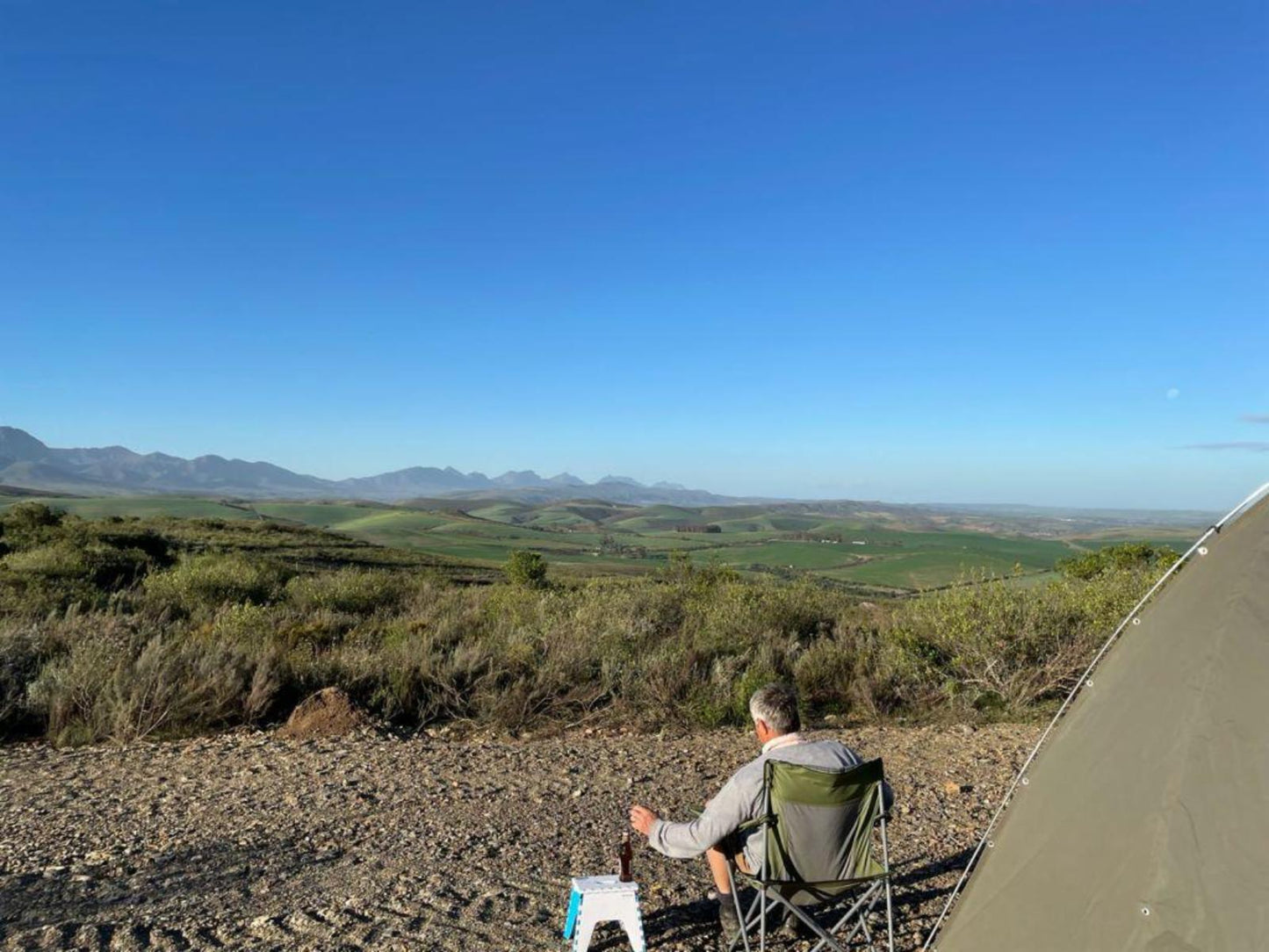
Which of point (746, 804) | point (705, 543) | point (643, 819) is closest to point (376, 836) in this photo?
point (643, 819)

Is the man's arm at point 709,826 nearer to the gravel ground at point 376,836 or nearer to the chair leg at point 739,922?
the chair leg at point 739,922

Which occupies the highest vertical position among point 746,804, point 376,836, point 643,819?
point 746,804

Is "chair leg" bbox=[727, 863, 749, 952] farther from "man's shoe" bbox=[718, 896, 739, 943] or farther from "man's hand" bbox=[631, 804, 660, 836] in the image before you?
"man's hand" bbox=[631, 804, 660, 836]

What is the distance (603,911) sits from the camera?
3.72 metres

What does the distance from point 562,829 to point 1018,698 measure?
18.9 ft

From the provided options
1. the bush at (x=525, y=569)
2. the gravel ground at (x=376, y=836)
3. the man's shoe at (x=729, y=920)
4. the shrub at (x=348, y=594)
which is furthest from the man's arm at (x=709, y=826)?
the bush at (x=525, y=569)

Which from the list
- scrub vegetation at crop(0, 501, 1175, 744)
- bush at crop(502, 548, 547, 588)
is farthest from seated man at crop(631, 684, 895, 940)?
bush at crop(502, 548, 547, 588)

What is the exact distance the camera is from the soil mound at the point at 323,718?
23.4 feet

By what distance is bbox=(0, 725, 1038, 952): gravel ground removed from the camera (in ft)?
13.0

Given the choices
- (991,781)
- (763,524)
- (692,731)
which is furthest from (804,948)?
(763,524)

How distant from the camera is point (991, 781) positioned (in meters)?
6.48

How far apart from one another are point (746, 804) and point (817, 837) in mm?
346

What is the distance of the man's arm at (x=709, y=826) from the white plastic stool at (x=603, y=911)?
0.26 metres

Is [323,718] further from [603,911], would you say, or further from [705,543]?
[705,543]
